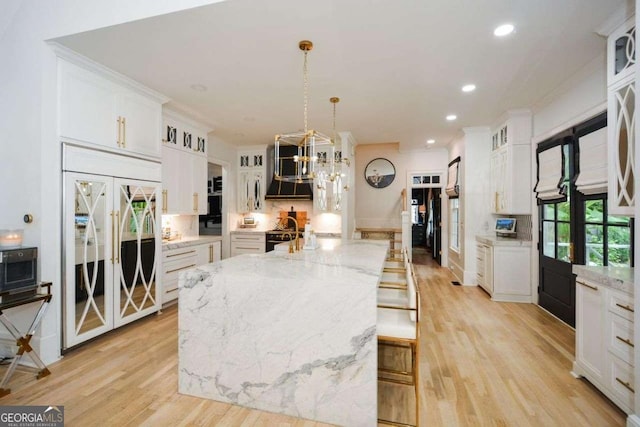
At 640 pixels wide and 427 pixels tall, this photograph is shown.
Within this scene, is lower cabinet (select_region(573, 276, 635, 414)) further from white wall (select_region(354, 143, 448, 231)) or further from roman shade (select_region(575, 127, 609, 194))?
white wall (select_region(354, 143, 448, 231))

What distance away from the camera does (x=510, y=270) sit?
4.24 m

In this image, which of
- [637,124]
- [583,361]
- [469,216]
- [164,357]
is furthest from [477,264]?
[164,357]

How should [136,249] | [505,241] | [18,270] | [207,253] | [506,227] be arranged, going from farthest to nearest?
[207,253] → [506,227] → [505,241] → [136,249] → [18,270]

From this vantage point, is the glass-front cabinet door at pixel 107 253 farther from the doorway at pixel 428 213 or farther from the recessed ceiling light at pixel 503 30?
the doorway at pixel 428 213

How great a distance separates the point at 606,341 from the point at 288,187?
505 centimetres

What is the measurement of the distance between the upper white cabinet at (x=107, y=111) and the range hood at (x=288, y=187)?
2643 mm

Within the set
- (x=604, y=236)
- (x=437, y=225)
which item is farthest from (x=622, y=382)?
(x=437, y=225)

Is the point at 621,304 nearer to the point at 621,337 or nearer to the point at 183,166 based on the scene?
the point at 621,337

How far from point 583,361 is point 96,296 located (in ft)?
14.2

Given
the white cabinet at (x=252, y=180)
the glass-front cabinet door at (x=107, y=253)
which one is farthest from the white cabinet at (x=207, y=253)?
the white cabinet at (x=252, y=180)

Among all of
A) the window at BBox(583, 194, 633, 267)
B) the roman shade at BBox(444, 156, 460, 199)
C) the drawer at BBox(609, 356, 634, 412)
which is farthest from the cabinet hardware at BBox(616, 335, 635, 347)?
the roman shade at BBox(444, 156, 460, 199)

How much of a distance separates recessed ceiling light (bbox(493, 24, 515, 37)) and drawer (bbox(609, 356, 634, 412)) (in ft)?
8.19

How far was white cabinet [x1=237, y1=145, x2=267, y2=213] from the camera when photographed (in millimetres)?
6219

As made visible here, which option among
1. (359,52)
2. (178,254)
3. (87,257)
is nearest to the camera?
(359,52)
